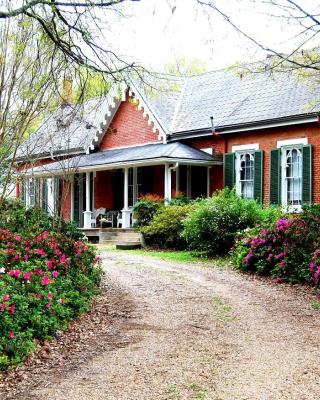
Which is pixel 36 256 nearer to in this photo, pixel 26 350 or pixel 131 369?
pixel 26 350

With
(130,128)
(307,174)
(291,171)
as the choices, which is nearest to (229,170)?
(291,171)

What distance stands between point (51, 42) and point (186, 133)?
13455mm

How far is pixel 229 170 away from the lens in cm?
2056

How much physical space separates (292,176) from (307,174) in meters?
0.74

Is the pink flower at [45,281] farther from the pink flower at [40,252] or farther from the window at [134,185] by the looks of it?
the window at [134,185]

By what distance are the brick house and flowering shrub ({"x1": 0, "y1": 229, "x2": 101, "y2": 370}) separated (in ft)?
20.5

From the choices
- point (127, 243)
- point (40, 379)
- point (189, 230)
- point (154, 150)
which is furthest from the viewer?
point (154, 150)

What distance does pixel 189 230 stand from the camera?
631 inches

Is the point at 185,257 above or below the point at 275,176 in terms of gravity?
below

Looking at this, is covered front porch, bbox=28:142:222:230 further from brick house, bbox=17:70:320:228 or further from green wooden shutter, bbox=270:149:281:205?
green wooden shutter, bbox=270:149:281:205

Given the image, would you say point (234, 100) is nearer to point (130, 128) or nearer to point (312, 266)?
point (130, 128)

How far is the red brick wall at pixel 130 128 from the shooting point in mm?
23500

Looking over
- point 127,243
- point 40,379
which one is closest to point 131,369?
point 40,379

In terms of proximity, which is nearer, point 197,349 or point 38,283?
point 197,349
